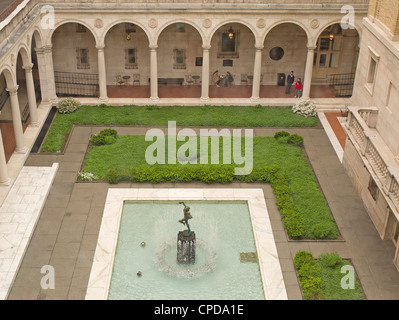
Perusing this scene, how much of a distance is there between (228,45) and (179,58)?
3566mm

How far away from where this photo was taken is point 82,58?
143 feet

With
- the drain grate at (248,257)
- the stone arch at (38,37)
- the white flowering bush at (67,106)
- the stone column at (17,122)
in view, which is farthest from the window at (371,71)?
the stone arch at (38,37)

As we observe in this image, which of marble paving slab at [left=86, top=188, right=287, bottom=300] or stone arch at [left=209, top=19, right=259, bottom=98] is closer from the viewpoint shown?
marble paving slab at [left=86, top=188, right=287, bottom=300]

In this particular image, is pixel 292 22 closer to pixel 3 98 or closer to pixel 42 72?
pixel 42 72

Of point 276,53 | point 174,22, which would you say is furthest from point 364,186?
point 174,22

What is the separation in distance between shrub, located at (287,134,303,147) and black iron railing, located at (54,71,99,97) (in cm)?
1398

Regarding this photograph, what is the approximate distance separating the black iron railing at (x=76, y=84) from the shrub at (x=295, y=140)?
550 inches

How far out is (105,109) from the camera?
133 feet

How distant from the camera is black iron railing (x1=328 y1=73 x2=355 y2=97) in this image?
4356 cm

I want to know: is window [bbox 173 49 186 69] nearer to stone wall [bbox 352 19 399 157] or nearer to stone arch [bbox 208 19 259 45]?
stone arch [bbox 208 19 259 45]

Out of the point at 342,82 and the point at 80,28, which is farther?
the point at 342,82

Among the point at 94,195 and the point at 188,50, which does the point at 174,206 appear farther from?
the point at 188,50

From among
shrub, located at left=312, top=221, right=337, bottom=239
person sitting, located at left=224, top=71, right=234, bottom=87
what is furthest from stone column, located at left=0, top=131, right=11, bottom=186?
person sitting, located at left=224, top=71, right=234, bottom=87

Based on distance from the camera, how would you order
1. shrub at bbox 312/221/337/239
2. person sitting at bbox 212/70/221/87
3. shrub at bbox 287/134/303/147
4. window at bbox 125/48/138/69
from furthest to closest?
person sitting at bbox 212/70/221/87 → window at bbox 125/48/138/69 → shrub at bbox 287/134/303/147 → shrub at bbox 312/221/337/239
